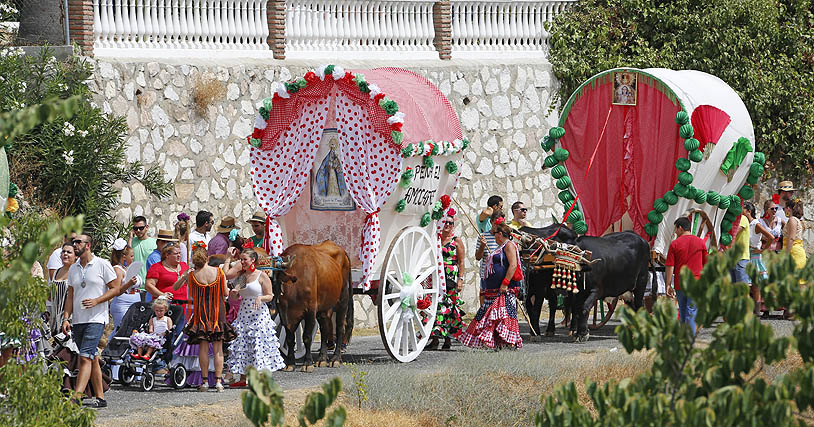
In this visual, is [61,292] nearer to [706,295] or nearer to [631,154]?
[706,295]

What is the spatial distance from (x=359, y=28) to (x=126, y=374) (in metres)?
7.22

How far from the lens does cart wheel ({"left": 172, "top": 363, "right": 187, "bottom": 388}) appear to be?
1216 centimetres

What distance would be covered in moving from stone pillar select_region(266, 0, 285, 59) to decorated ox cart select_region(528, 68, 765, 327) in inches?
138

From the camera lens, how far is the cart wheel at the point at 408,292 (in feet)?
44.9

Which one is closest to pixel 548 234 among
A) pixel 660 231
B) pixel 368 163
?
pixel 660 231

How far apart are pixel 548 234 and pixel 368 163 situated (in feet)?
9.13

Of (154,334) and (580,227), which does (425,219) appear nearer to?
(154,334)

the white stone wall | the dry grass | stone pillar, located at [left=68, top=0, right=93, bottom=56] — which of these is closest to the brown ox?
the white stone wall

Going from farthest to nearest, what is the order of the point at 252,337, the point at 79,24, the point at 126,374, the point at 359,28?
the point at 359,28, the point at 79,24, the point at 126,374, the point at 252,337

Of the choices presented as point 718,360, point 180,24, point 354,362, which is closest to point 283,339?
point 354,362

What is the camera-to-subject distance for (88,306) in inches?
435

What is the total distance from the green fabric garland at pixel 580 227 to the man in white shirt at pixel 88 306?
7.33 m

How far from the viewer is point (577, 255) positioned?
49.4 feet

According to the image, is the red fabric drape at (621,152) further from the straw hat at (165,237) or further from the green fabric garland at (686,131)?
the straw hat at (165,237)
